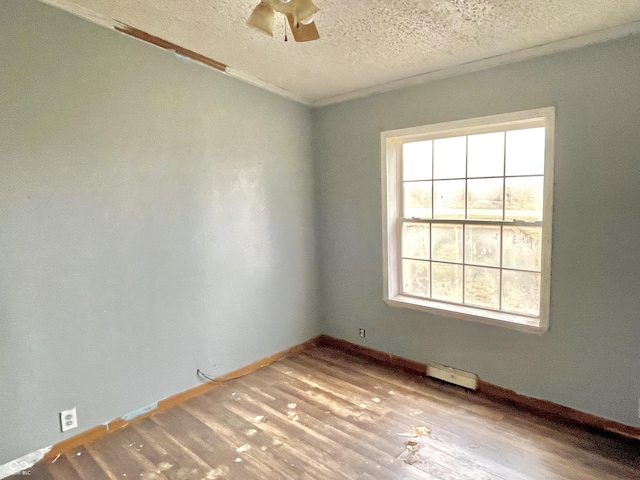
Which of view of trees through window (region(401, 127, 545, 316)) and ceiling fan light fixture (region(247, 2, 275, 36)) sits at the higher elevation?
ceiling fan light fixture (region(247, 2, 275, 36))

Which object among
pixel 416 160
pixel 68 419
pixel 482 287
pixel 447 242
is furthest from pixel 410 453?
pixel 416 160

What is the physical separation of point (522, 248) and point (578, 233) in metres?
0.39

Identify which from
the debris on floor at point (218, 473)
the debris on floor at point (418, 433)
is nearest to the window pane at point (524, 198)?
the debris on floor at point (418, 433)

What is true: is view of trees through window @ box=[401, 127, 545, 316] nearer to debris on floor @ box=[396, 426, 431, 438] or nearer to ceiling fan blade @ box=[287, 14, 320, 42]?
debris on floor @ box=[396, 426, 431, 438]

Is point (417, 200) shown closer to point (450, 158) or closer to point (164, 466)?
point (450, 158)

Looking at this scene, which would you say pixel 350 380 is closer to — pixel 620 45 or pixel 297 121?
pixel 297 121

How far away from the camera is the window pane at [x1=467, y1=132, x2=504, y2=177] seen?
8.92 ft

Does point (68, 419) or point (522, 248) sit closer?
point (68, 419)

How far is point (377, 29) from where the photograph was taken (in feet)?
7.38

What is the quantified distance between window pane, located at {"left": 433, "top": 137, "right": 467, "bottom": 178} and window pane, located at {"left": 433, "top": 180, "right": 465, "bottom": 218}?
2.6 inches

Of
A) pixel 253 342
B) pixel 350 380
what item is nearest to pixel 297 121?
pixel 253 342

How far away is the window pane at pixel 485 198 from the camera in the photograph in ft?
9.02

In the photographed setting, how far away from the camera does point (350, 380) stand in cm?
→ 310

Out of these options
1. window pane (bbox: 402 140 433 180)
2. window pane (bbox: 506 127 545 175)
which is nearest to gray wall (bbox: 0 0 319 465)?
window pane (bbox: 402 140 433 180)
